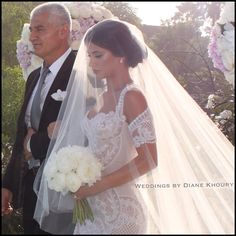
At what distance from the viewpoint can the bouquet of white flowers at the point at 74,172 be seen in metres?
2.17

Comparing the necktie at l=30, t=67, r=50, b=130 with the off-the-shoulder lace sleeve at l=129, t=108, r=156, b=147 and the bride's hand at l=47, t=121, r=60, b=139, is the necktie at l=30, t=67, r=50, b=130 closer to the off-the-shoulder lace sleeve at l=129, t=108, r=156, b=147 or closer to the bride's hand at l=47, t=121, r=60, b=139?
the bride's hand at l=47, t=121, r=60, b=139

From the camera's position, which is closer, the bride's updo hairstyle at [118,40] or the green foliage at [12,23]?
the bride's updo hairstyle at [118,40]

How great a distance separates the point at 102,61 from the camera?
239 cm

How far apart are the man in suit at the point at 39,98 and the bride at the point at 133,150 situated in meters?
0.26

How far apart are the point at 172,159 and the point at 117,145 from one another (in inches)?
11.4

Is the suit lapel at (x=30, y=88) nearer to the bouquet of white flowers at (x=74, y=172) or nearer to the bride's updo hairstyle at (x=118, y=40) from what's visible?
the bride's updo hairstyle at (x=118, y=40)

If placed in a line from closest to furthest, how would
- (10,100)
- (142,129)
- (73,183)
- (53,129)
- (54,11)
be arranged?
(73,183) → (142,129) → (53,129) → (54,11) → (10,100)

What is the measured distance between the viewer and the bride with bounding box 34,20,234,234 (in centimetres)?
224

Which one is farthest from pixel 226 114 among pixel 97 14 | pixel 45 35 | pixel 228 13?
pixel 228 13

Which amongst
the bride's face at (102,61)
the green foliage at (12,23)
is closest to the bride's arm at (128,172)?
the bride's face at (102,61)

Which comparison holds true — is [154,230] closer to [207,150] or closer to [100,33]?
[207,150]

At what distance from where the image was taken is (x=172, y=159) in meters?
2.46

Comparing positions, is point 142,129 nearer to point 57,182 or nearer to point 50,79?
point 57,182

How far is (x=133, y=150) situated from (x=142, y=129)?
17cm
